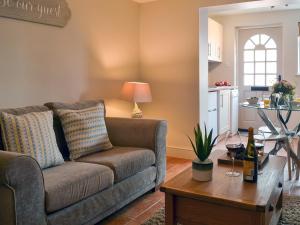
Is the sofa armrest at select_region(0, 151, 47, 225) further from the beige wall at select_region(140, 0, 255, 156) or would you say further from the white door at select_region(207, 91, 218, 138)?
the white door at select_region(207, 91, 218, 138)

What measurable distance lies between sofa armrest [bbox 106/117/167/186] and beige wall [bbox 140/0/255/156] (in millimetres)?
1261

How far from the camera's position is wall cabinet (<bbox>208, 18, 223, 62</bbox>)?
544cm

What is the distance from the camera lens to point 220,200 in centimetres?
167

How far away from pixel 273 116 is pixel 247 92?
2.26 feet

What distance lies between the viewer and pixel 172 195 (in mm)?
1854

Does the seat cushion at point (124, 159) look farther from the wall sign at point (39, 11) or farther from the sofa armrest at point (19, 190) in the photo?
the wall sign at point (39, 11)

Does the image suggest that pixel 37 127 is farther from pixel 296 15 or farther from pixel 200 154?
pixel 296 15

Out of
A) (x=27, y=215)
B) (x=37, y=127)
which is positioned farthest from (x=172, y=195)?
(x=37, y=127)

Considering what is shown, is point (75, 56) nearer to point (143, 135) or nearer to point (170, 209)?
point (143, 135)

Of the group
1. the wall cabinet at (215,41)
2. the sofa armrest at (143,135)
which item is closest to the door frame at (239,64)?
the wall cabinet at (215,41)

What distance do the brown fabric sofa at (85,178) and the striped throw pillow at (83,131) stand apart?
0.25 feet

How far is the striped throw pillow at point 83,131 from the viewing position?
8.62 ft

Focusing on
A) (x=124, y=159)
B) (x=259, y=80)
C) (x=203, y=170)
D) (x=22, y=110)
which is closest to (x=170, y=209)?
(x=203, y=170)

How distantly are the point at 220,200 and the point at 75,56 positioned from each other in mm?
2333
